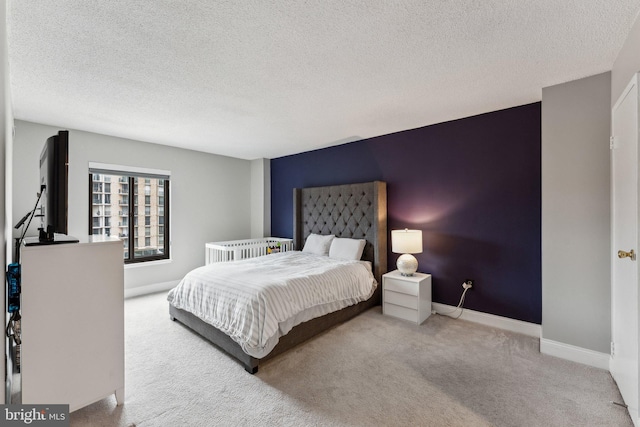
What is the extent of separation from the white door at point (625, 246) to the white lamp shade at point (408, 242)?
5.27 feet

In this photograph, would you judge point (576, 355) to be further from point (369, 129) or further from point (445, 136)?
point (369, 129)

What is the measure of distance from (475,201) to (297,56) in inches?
100

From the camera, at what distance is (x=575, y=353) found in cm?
239

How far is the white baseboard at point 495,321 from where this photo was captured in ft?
9.54

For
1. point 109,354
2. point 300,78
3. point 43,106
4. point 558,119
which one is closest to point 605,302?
point 558,119

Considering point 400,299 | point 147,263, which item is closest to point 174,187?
point 147,263

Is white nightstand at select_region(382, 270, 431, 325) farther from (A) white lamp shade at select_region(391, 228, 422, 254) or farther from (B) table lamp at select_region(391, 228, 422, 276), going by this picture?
(A) white lamp shade at select_region(391, 228, 422, 254)

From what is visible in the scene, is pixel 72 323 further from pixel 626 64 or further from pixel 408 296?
pixel 626 64

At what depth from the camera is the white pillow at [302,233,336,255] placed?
429cm

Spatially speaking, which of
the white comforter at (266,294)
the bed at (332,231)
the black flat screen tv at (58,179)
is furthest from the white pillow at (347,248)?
the black flat screen tv at (58,179)

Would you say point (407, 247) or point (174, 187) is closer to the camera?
point (407, 247)

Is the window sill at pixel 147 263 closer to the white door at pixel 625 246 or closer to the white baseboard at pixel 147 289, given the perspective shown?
the white baseboard at pixel 147 289

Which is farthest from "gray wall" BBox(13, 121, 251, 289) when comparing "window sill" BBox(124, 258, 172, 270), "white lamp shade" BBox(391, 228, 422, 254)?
"white lamp shade" BBox(391, 228, 422, 254)

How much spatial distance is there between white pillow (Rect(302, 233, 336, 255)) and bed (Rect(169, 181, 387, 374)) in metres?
0.17
